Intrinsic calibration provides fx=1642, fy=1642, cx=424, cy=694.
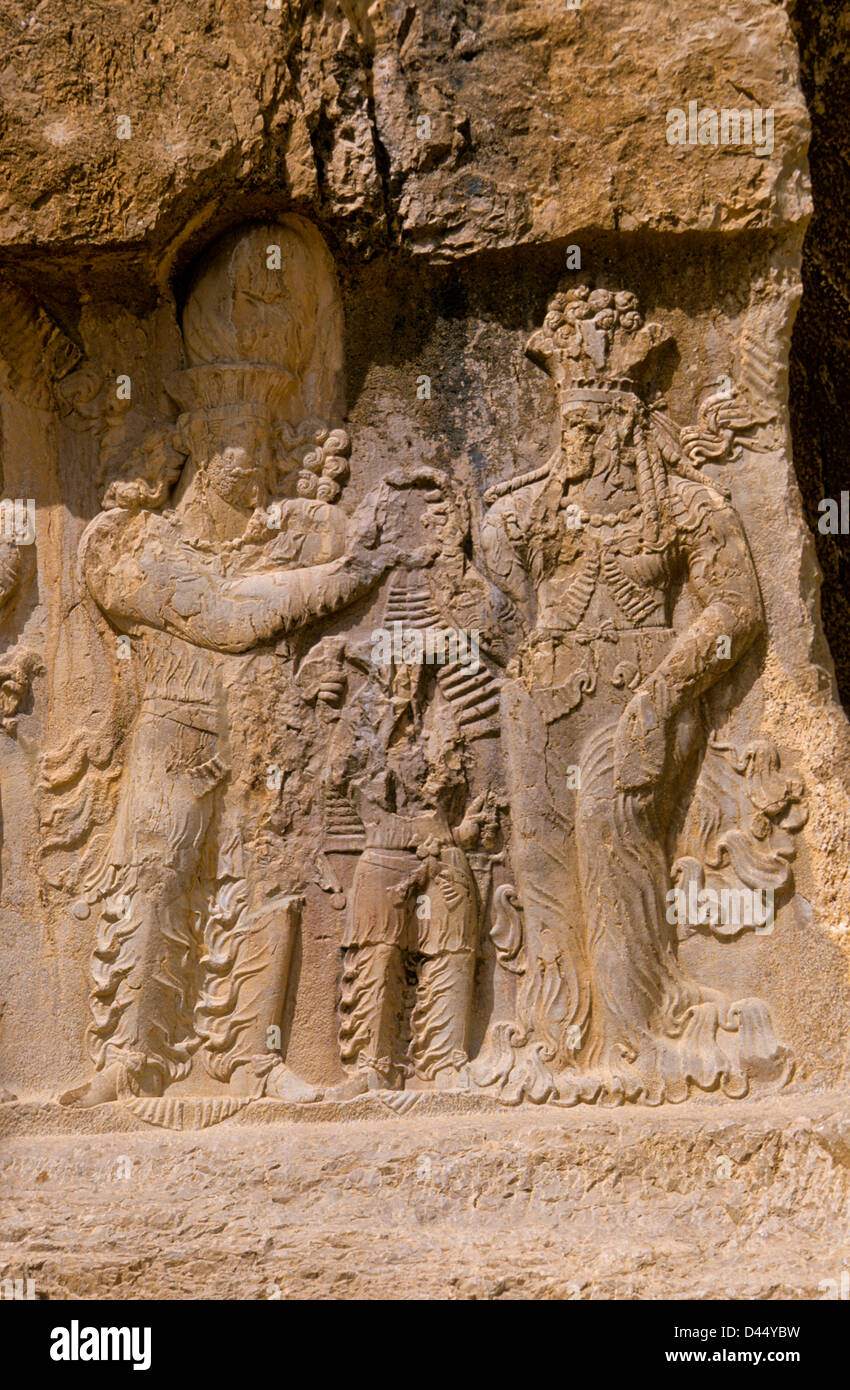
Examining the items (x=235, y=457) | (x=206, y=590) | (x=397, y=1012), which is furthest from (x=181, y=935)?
(x=235, y=457)

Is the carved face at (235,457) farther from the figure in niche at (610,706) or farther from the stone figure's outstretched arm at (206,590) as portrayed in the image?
the figure in niche at (610,706)

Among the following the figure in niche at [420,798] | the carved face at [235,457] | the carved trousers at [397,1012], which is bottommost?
the carved trousers at [397,1012]

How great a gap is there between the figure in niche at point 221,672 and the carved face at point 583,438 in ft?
1.87

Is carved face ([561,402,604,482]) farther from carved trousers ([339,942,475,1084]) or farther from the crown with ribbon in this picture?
carved trousers ([339,942,475,1084])

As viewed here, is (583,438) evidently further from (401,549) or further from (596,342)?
(401,549)

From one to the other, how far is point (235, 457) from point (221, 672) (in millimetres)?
617

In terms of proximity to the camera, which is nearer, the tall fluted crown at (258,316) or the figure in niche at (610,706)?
the figure in niche at (610,706)

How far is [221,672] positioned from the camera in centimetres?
469

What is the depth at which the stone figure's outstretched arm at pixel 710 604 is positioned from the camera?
15.1ft

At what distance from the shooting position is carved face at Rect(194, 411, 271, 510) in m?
4.71

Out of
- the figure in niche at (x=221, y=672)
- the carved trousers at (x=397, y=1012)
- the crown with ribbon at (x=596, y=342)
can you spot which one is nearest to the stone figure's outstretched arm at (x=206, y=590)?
the figure in niche at (x=221, y=672)

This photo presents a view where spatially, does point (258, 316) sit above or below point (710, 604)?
above

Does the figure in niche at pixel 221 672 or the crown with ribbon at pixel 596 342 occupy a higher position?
the crown with ribbon at pixel 596 342

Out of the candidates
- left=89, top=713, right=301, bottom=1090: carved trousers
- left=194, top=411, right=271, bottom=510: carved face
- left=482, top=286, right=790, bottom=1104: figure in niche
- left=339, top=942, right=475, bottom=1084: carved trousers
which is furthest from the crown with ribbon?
left=339, top=942, right=475, bottom=1084: carved trousers
